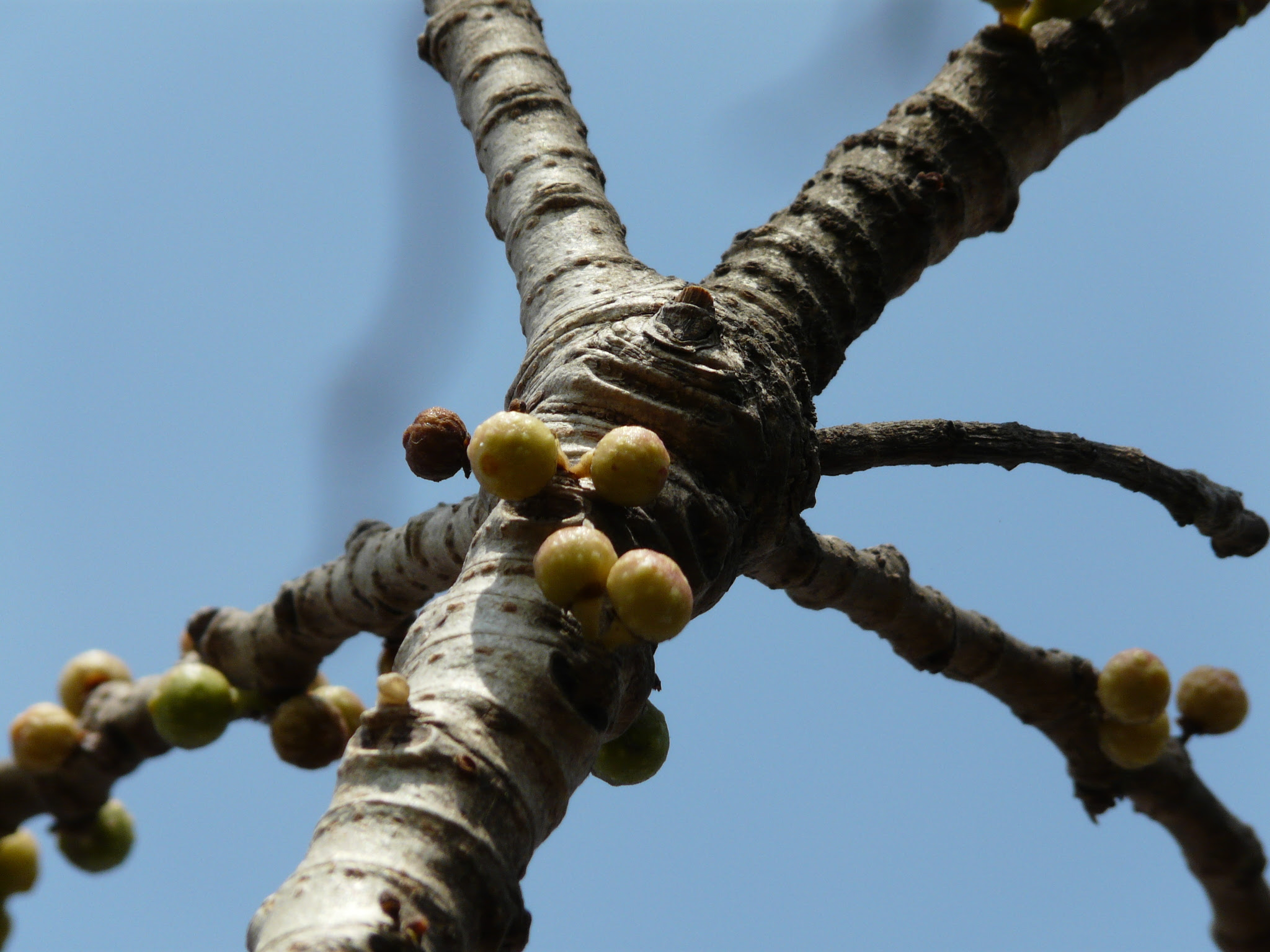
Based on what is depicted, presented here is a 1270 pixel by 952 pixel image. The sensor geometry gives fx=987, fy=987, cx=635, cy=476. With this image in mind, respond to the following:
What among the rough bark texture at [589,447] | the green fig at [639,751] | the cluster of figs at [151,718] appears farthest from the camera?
the cluster of figs at [151,718]

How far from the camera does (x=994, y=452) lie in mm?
2693

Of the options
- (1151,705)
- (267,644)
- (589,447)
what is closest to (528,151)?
(589,447)

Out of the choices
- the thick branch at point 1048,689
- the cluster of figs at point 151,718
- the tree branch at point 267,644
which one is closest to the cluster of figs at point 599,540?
the thick branch at point 1048,689

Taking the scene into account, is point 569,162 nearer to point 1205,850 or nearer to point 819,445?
point 819,445

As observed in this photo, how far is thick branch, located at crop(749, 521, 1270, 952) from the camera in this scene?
10.6ft

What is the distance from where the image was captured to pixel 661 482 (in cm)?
188

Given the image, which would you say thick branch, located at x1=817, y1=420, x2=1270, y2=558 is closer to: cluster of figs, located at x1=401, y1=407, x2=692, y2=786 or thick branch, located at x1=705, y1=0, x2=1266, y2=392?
thick branch, located at x1=705, y1=0, x2=1266, y2=392

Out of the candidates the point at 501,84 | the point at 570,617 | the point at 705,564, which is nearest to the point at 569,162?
the point at 501,84

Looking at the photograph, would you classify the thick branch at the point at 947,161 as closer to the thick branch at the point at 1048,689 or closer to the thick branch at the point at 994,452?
the thick branch at the point at 994,452

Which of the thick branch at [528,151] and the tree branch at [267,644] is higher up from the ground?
the thick branch at [528,151]

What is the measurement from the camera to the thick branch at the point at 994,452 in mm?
2607

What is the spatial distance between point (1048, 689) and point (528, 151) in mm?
2783

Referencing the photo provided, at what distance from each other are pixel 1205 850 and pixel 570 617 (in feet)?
12.0

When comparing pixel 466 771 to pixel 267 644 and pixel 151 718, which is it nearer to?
pixel 267 644
